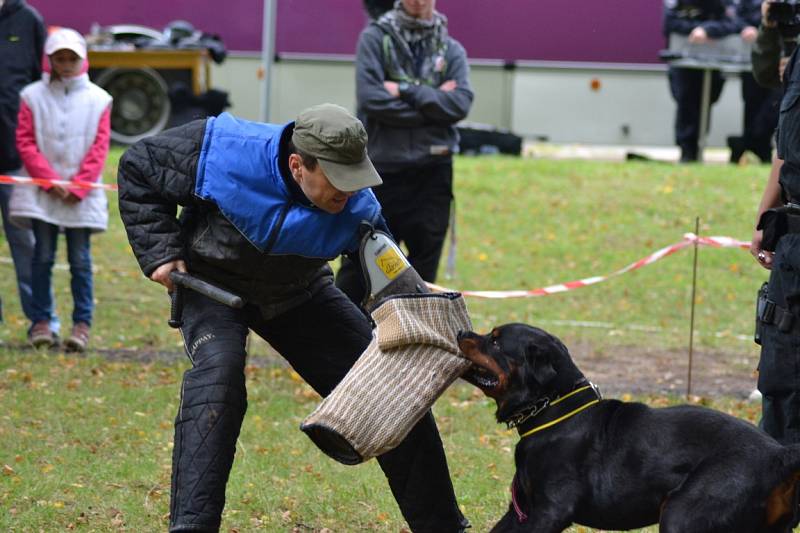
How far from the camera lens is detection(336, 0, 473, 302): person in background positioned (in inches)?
330

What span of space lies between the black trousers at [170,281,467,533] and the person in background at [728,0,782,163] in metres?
12.3

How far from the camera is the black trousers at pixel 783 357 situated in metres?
4.85

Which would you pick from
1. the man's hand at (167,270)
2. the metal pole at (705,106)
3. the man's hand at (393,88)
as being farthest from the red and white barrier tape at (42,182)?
the metal pole at (705,106)

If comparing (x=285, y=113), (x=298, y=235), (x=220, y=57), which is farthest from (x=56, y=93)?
(x=285, y=113)

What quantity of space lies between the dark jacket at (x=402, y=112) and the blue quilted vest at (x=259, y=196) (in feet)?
11.8

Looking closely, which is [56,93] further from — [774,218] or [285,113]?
[285,113]

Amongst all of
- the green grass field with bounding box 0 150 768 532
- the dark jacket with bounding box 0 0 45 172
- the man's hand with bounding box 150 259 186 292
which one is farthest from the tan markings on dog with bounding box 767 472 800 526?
the dark jacket with bounding box 0 0 45 172

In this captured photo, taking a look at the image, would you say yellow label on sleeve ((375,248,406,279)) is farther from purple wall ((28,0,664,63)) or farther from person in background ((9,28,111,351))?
purple wall ((28,0,664,63))

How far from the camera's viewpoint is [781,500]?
14.2 ft

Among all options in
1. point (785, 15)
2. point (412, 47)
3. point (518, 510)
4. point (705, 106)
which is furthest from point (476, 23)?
point (518, 510)

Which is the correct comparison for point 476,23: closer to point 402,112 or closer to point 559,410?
point 402,112

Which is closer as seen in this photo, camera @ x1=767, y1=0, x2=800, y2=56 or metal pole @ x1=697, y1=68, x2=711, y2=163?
camera @ x1=767, y1=0, x2=800, y2=56

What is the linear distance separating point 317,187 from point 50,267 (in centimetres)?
470

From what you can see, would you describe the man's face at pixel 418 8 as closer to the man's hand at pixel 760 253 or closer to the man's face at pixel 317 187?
the man's hand at pixel 760 253
